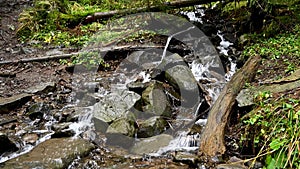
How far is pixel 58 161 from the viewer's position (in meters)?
3.87

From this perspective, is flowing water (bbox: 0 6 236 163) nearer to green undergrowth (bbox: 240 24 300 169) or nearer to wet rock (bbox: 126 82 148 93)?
wet rock (bbox: 126 82 148 93)

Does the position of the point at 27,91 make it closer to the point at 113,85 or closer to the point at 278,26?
the point at 113,85

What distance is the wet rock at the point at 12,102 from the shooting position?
5461 millimetres

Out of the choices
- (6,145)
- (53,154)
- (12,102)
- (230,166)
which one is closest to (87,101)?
(12,102)

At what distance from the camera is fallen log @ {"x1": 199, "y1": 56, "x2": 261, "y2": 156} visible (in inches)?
153

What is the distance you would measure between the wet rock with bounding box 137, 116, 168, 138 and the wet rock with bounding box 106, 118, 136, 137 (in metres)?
0.14

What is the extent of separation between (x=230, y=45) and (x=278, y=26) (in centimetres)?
135

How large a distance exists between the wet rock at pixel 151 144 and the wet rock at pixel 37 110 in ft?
7.03

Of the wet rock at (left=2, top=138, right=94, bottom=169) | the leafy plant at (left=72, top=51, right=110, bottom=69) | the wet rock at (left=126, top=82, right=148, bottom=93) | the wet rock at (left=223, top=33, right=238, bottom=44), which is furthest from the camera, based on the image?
the wet rock at (left=223, top=33, right=238, bottom=44)

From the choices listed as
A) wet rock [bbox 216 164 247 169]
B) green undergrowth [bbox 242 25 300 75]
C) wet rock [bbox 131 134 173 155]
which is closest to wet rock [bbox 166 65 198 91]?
wet rock [bbox 131 134 173 155]

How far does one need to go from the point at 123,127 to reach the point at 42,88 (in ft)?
8.48

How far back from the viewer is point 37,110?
5.49 meters

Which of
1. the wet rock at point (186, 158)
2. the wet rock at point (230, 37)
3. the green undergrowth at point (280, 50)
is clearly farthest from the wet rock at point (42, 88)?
the wet rock at point (230, 37)

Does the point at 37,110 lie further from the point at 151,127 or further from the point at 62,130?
the point at 151,127
